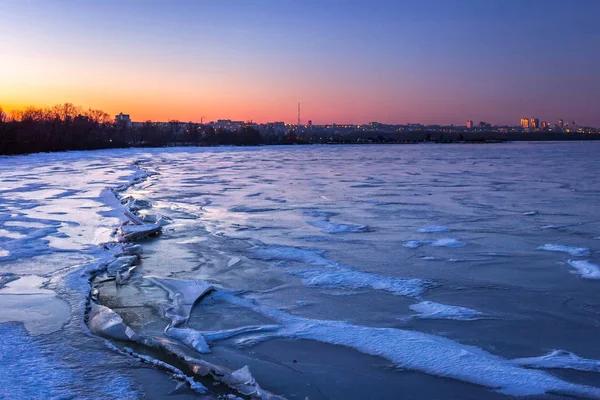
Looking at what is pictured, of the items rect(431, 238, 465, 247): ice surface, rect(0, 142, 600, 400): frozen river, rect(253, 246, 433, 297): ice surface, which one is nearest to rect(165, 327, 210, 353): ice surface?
rect(0, 142, 600, 400): frozen river

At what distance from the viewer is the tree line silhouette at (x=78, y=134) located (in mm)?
54309

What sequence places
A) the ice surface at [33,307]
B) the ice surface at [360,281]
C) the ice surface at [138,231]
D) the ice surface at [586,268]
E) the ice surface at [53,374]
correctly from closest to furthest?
1. the ice surface at [53,374]
2. the ice surface at [33,307]
3. the ice surface at [360,281]
4. the ice surface at [586,268]
5. the ice surface at [138,231]

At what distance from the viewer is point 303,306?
4930 mm

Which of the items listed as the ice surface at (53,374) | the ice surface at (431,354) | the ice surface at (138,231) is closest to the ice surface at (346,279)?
the ice surface at (431,354)

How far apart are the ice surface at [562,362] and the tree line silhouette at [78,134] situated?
52665 millimetres

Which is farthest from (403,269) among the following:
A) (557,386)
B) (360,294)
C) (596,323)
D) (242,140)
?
(242,140)

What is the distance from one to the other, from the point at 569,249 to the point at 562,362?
404 centimetres

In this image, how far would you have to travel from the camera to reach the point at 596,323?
4.39m

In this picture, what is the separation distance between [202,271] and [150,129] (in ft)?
372

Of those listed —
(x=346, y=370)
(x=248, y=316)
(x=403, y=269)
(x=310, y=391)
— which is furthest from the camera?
(x=403, y=269)

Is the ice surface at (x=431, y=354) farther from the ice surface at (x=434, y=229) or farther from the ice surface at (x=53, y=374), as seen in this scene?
the ice surface at (x=434, y=229)

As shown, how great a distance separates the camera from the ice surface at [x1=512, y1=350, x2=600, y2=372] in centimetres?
354

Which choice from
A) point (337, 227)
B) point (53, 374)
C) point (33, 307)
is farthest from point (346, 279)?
point (337, 227)

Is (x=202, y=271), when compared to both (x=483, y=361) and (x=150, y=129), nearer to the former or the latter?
(x=483, y=361)
